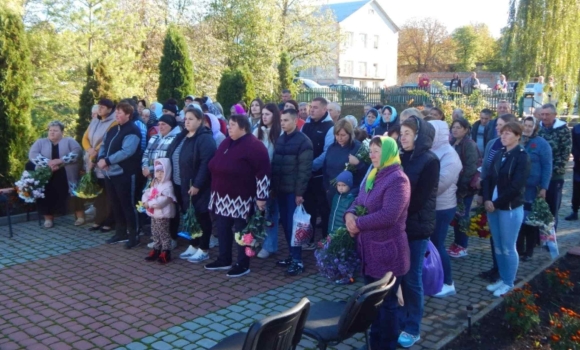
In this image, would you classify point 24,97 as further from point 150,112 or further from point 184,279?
point 184,279

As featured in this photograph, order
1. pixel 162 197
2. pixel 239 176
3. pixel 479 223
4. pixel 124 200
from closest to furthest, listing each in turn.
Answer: pixel 239 176
pixel 479 223
pixel 162 197
pixel 124 200

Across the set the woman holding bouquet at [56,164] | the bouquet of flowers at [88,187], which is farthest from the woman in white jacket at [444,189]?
the woman holding bouquet at [56,164]

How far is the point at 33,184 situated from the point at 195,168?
11.1ft

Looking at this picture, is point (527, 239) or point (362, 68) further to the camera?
point (362, 68)

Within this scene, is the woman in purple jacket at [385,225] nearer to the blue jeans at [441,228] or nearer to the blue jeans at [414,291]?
the blue jeans at [414,291]

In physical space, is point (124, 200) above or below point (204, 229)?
above

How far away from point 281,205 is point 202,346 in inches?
97.4

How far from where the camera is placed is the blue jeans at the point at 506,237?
5.29 m

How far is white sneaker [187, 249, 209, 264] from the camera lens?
6.60 meters

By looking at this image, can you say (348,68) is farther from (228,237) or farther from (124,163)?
(228,237)

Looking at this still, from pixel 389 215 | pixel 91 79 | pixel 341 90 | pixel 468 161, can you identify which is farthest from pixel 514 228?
pixel 341 90

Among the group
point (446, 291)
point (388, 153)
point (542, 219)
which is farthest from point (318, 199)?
point (388, 153)

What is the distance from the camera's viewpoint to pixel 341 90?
2266cm

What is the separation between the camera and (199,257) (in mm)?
6621
